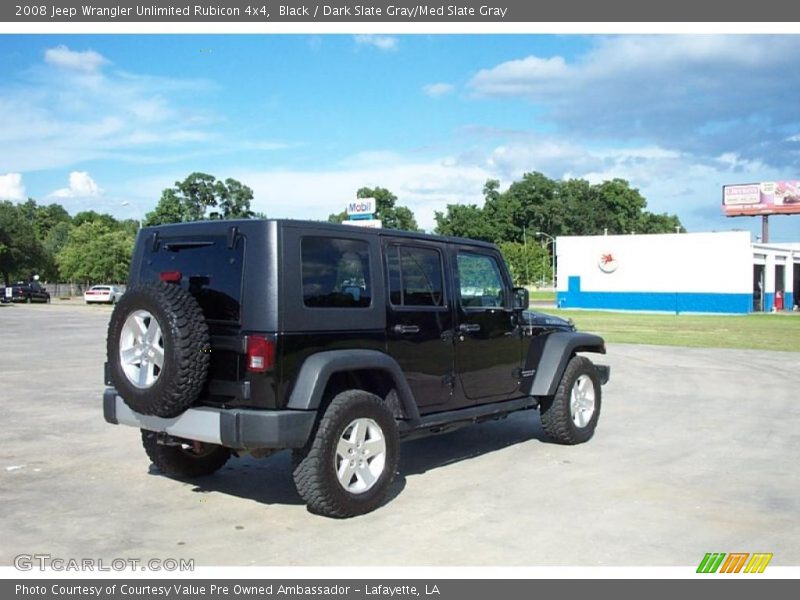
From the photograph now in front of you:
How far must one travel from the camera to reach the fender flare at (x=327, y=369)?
539 cm

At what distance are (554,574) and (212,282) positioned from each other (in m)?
3.00

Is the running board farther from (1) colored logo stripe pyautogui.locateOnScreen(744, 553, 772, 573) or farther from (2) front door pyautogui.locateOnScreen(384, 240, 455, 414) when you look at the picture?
(1) colored logo stripe pyautogui.locateOnScreen(744, 553, 772, 573)

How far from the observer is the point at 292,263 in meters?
5.59

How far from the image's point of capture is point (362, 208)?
23.8m

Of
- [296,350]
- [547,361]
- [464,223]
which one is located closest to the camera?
[296,350]

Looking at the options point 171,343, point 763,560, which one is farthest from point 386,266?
point 763,560

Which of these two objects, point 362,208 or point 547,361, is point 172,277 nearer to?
point 547,361

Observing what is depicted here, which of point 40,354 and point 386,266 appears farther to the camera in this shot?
point 40,354

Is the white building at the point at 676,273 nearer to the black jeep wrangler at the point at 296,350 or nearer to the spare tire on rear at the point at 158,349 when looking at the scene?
the black jeep wrangler at the point at 296,350

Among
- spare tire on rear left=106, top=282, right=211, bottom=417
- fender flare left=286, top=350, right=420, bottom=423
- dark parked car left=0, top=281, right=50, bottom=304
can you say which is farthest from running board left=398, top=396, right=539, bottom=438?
dark parked car left=0, top=281, right=50, bottom=304

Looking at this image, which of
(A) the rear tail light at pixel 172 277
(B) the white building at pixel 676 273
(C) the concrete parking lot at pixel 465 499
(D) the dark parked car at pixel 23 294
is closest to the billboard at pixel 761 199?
(B) the white building at pixel 676 273

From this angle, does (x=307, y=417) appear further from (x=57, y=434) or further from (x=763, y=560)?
(x=57, y=434)

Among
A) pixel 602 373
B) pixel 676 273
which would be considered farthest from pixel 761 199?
pixel 602 373

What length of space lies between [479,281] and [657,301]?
43966 mm
